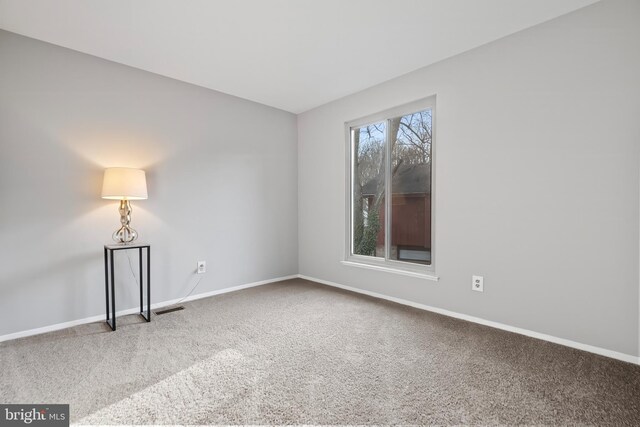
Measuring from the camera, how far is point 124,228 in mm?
2727

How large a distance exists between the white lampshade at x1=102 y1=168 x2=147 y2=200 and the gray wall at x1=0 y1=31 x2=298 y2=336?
26 cm

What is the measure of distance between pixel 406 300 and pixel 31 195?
3.34 m

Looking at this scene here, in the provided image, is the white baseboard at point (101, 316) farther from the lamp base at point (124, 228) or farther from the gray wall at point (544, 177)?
the gray wall at point (544, 177)

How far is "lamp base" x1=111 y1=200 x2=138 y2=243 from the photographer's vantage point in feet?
8.86

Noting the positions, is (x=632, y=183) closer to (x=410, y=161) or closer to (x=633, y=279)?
(x=633, y=279)

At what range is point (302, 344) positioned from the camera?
2.16m

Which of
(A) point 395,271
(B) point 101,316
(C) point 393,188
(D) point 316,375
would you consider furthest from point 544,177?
(B) point 101,316

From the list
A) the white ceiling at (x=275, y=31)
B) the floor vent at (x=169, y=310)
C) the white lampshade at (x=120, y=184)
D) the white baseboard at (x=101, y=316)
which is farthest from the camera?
the floor vent at (x=169, y=310)

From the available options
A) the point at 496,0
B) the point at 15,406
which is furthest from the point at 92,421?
the point at 496,0

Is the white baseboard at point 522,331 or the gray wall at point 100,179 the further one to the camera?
the gray wall at point 100,179

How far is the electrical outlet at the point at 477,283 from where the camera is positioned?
8.26 feet

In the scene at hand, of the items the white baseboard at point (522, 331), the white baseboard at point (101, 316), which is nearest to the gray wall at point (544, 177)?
the white baseboard at point (522, 331)

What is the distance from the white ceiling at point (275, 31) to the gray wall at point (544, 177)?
0.21 metres

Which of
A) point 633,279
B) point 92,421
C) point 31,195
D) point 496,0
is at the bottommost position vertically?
point 92,421
